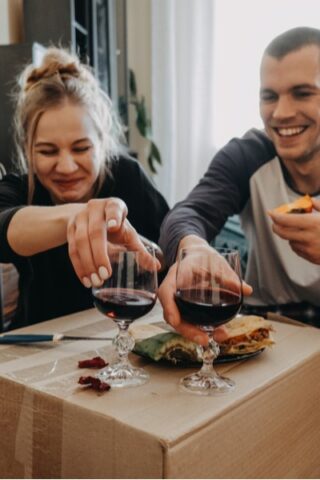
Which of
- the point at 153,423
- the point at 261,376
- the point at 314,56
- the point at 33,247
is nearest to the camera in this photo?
the point at 153,423

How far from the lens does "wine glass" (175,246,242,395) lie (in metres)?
0.69

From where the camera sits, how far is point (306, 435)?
76 centimetres

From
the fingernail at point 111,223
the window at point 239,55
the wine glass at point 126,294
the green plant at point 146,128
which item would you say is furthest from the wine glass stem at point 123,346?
the green plant at point 146,128

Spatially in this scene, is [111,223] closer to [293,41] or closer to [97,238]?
[97,238]

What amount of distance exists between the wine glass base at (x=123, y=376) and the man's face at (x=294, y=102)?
2.94 ft

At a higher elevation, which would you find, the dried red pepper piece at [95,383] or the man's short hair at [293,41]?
the man's short hair at [293,41]

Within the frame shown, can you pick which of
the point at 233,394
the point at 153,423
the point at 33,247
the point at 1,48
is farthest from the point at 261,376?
the point at 1,48

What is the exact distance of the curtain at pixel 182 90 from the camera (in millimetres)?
3264

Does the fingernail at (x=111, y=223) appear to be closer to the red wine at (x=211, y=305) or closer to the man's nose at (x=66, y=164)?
the red wine at (x=211, y=305)

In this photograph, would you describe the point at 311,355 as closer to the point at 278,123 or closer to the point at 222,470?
the point at 222,470

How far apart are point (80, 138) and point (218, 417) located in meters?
0.98

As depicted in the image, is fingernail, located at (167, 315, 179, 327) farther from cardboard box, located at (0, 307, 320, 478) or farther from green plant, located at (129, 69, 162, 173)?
green plant, located at (129, 69, 162, 173)

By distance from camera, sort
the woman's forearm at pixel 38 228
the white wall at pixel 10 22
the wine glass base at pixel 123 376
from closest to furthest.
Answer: the wine glass base at pixel 123 376 < the woman's forearm at pixel 38 228 < the white wall at pixel 10 22

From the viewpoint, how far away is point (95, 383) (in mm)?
664
